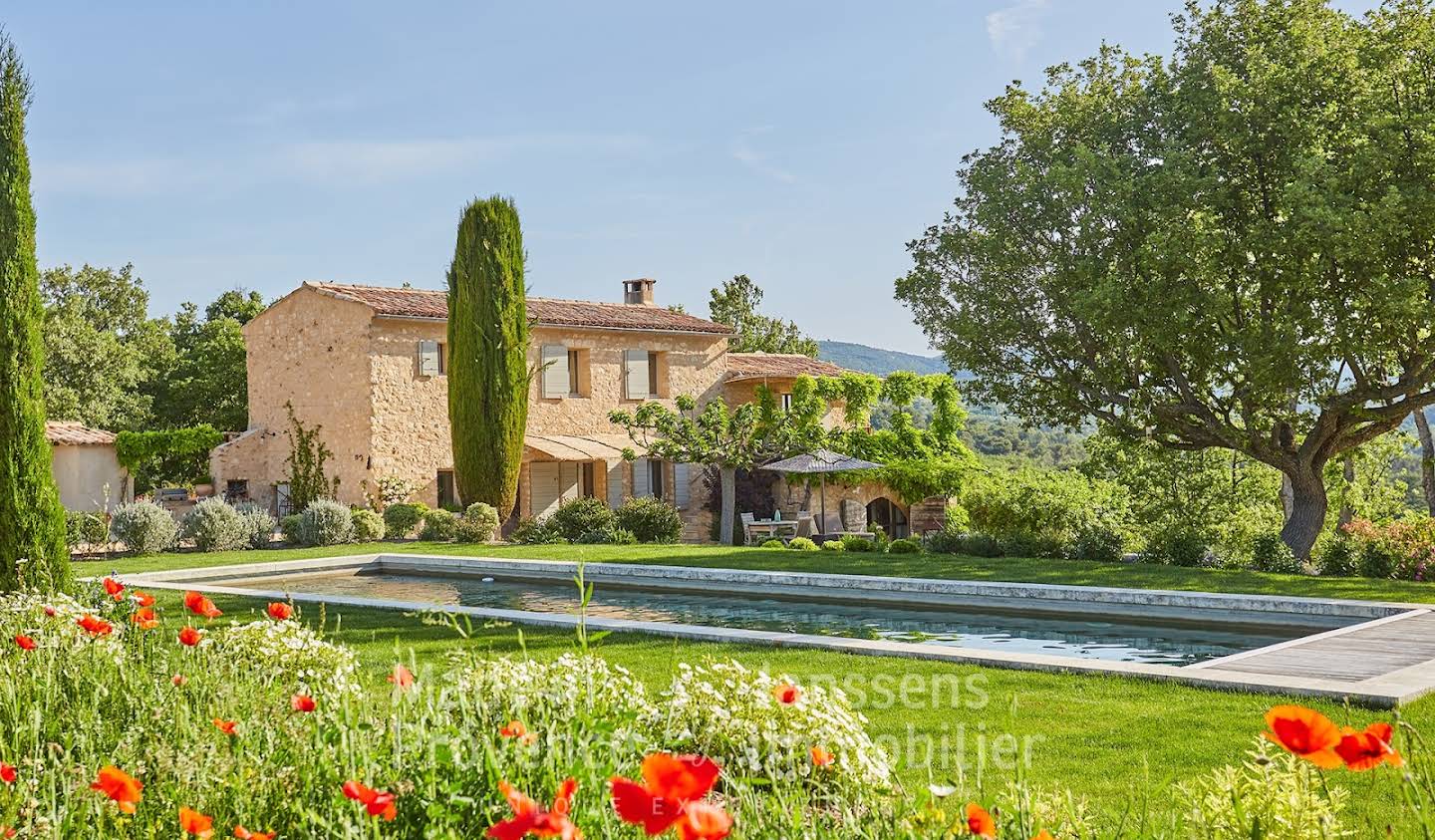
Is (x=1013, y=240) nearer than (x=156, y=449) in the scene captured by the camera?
Yes

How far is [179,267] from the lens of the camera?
3544 centimetres

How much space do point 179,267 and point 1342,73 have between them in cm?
3069

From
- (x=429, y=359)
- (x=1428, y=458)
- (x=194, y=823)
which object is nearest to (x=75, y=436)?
(x=429, y=359)

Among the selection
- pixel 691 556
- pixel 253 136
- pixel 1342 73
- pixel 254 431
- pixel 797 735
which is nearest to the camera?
pixel 797 735

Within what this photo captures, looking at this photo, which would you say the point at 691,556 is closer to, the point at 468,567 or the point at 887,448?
the point at 468,567

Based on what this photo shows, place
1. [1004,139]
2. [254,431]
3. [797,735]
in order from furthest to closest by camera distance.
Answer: [254,431] → [1004,139] → [797,735]

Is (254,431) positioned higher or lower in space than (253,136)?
lower

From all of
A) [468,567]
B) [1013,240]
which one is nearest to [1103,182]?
[1013,240]

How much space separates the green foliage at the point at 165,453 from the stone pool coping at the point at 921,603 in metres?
11.2

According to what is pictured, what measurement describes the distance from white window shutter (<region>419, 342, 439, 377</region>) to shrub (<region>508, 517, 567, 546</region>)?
207 inches

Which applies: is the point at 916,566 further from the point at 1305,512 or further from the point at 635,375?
the point at 635,375

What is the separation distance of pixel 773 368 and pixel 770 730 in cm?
2841

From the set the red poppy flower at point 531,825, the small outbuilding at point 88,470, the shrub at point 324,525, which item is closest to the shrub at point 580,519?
the shrub at point 324,525

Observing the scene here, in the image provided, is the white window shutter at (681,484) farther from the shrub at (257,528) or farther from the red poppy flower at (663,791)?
the red poppy flower at (663,791)
